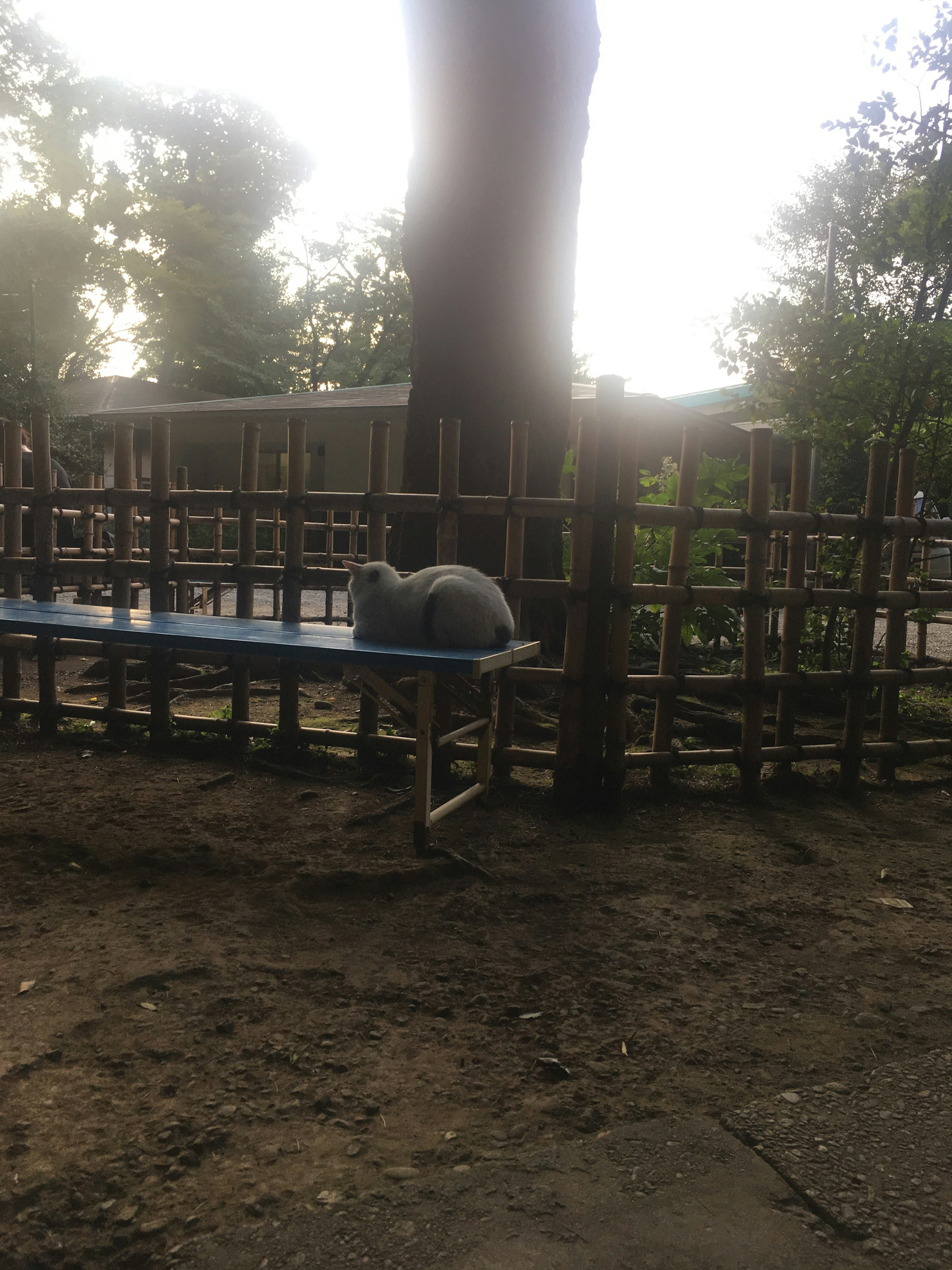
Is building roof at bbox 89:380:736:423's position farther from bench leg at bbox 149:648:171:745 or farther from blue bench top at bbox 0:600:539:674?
blue bench top at bbox 0:600:539:674

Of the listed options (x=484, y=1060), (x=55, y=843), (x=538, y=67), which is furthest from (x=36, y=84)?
(x=484, y=1060)

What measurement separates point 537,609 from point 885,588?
159 inches

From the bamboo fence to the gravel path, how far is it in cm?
175

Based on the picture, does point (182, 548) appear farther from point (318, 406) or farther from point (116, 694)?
point (318, 406)

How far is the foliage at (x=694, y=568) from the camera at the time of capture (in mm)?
6312

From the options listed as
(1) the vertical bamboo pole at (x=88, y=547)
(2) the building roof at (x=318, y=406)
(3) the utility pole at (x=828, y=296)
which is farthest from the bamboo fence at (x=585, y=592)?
(3) the utility pole at (x=828, y=296)

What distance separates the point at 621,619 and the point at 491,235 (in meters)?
2.90

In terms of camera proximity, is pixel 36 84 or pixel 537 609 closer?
pixel 537 609

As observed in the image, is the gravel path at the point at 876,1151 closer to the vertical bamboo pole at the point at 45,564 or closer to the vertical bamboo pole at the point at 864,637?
the vertical bamboo pole at the point at 864,637

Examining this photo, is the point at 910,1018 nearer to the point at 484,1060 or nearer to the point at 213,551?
the point at 484,1060

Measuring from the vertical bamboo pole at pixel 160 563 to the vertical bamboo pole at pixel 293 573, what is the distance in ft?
2.12

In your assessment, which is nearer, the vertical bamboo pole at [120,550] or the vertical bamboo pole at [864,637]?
the vertical bamboo pole at [864,637]

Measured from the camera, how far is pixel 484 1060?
216cm

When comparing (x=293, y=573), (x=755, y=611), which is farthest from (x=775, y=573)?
(x=293, y=573)
